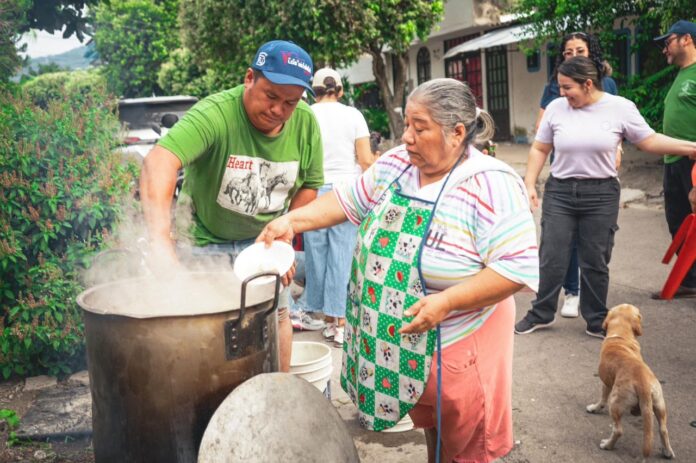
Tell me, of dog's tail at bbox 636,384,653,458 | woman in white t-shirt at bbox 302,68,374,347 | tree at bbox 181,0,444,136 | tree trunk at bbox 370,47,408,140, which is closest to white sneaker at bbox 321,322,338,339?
woman in white t-shirt at bbox 302,68,374,347

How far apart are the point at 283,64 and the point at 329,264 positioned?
292cm

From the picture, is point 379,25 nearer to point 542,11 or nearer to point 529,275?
point 542,11

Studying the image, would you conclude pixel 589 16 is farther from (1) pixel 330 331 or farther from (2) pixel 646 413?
(2) pixel 646 413

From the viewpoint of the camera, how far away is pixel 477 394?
2797mm

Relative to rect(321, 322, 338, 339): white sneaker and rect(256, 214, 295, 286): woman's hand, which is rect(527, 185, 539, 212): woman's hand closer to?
rect(321, 322, 338, 339): white sneaker

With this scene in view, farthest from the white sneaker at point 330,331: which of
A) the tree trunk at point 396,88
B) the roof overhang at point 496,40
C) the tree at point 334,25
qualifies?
the roof overhang at point 496,40

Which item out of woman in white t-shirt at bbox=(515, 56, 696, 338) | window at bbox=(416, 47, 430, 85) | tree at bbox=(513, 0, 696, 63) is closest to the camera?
woman in white t-shirt at bbox=(515, 56, 696, 338)

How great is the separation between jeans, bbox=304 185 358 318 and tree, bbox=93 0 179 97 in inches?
1343

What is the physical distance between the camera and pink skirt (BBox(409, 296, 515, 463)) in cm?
275

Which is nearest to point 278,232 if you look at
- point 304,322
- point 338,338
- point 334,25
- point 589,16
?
point 338,338

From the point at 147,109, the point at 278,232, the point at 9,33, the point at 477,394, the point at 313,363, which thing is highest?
the point at 9,33

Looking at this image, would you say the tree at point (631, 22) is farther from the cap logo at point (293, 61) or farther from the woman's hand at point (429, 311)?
the woman's hand at point (429, 311)

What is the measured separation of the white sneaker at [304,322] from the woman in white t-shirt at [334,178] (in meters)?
0.28

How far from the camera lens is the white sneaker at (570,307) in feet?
20.1
